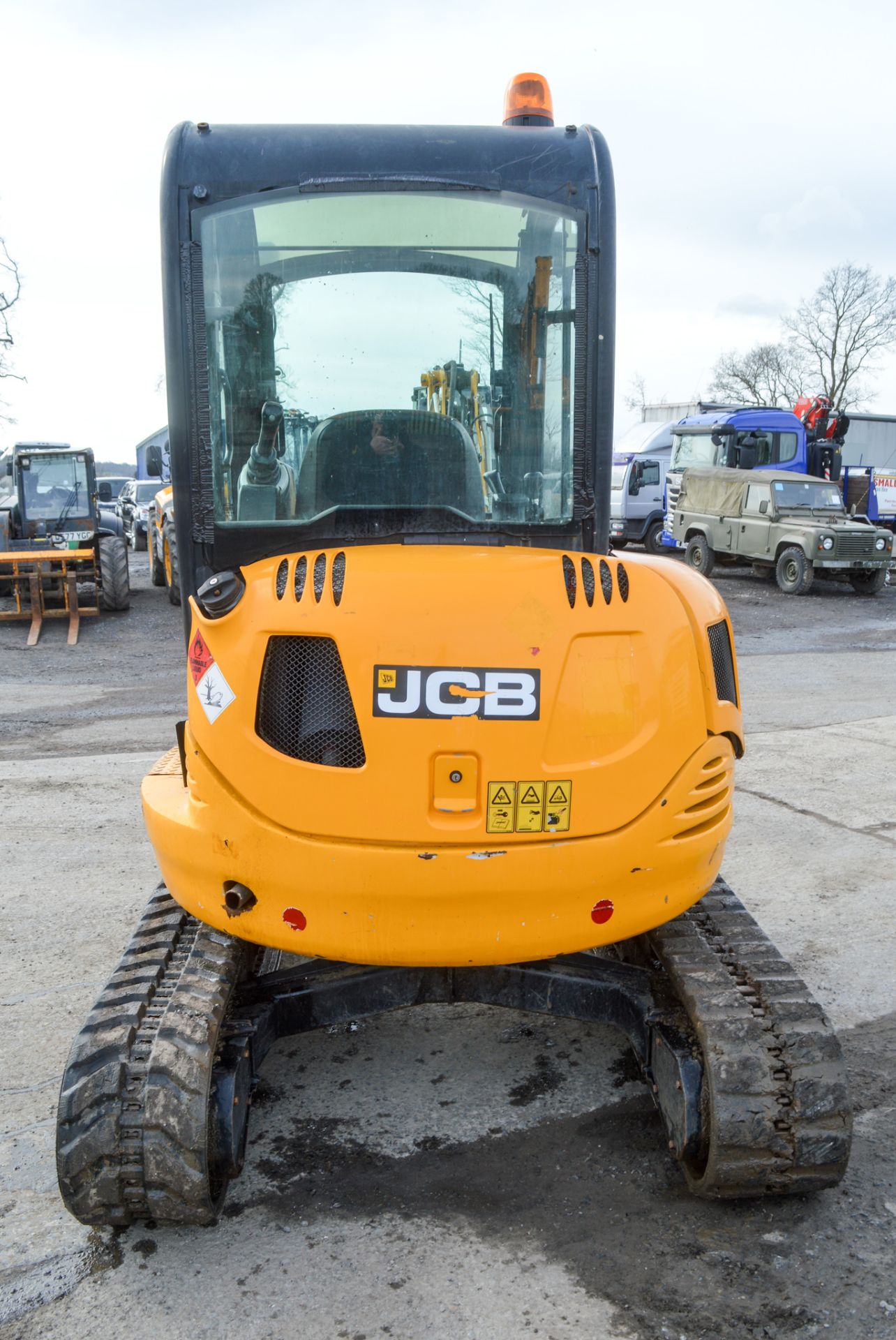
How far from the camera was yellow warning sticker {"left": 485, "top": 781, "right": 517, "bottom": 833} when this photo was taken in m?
2.68

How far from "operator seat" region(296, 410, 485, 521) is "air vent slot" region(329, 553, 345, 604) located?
1.35 ft

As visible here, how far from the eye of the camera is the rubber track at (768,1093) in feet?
9.26

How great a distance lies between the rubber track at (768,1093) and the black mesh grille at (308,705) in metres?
1.18

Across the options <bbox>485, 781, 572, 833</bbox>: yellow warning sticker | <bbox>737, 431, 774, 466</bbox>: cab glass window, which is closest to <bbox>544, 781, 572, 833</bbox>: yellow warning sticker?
<bbox>485, 781, 572, 833</bbox>: yellow warning sticker

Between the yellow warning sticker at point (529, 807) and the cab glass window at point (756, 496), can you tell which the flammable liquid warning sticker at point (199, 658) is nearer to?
the yellow warning sticker at point (529, 807)

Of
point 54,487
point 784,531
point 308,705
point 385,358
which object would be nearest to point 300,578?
point 308,705

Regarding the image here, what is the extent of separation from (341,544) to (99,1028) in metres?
1.45

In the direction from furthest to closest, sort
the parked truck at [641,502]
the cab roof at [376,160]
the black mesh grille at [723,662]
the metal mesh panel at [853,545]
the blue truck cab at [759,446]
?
the parked truck at [641,502] → the blue truck cab at [759,446] → the metal mesh panel at [853,545] → the cab roof at [376,160] → the black mesh grille at [723,662]

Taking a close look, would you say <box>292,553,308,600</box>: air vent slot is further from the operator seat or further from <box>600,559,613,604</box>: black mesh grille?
<box>600,559,613,604</box>: black mesh grille

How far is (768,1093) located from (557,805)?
931 mm

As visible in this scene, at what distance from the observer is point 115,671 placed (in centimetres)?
1301

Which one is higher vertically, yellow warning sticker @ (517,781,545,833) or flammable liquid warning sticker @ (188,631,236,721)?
flammable liquid warning sticker @ (188,631,236,721)

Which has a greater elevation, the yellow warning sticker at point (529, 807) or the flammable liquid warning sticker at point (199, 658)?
the flammable liquid warning sticker at point (199, 658)

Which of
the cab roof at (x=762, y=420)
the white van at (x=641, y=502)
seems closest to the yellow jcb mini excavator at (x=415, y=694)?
the cab roof at (x=762, y=420)
